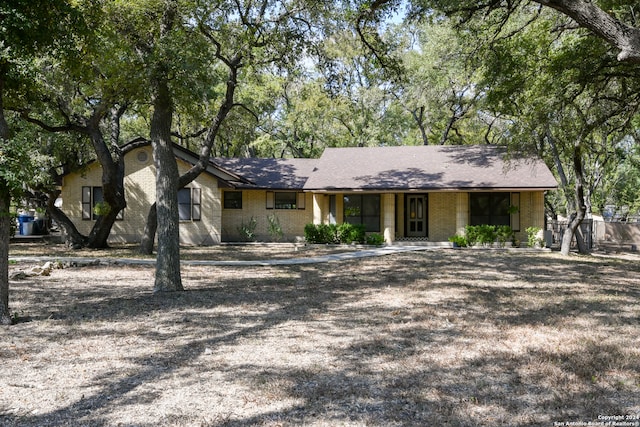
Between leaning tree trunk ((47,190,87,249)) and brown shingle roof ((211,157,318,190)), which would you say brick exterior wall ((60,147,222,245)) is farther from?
leaning tree trunk ((47,190,87,249))

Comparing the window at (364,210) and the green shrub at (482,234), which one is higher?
the window at (364,210)

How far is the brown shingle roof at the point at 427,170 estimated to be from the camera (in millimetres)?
21406

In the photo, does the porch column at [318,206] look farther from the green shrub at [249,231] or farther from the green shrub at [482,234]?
the green shrub at [482,234]

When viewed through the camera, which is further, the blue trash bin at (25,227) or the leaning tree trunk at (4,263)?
the blue trash bin at (25,227)

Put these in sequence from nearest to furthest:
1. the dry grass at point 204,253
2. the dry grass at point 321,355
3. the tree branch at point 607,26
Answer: the dry grass at point 321,355
the tree branch at point 607,26
the dry grass at point 204,253

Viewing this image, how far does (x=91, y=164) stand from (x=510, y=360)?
2203 cm

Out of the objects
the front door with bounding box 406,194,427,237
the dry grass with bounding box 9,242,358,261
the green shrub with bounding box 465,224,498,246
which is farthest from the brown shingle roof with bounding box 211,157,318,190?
the green shrub with bounding box 465,224,498,246

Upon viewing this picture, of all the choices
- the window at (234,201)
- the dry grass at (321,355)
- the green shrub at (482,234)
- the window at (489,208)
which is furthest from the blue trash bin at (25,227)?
the window at (489,208)

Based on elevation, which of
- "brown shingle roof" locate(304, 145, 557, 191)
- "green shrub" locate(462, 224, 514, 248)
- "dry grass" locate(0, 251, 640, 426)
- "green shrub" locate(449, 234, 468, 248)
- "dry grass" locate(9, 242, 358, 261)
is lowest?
"dry grass" locate(0, 251, 640, 426)

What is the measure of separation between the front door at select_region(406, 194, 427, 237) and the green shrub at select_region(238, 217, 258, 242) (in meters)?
7.70

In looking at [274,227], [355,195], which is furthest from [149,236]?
[355,195]


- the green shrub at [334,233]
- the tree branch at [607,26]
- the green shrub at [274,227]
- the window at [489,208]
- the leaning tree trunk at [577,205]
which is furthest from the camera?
the green shrub at [274,227]

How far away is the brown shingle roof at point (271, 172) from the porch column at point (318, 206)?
4.15 feet

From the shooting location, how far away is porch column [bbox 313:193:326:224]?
23797mm
